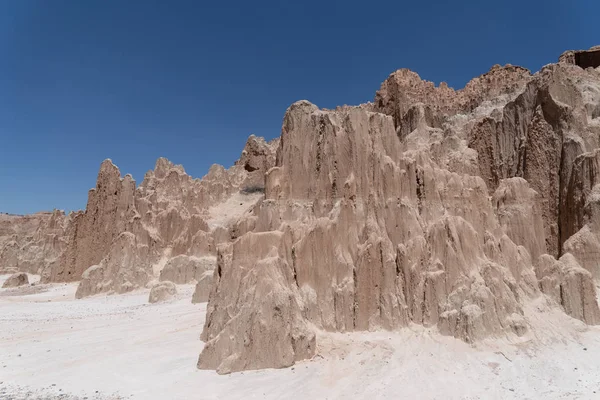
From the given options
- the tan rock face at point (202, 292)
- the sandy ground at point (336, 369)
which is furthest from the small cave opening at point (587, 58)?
the tan rock face at point (202, 292)

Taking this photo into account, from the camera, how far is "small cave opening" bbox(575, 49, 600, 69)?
43.2 meters

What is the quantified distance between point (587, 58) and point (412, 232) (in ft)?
137

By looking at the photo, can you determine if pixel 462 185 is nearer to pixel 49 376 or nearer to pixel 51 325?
pixel 49 376

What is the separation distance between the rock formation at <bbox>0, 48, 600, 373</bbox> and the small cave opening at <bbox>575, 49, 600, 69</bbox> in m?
19.5

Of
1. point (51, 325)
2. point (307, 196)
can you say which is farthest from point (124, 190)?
point (307, 196)

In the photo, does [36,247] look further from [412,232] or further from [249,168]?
[412,232]

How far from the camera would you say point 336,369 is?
11.8 metres

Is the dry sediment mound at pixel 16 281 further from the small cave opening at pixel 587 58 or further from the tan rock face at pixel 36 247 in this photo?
the small cave opening at pixel 587 58

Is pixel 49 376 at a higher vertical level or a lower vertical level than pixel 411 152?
lower

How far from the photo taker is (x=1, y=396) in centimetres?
1096

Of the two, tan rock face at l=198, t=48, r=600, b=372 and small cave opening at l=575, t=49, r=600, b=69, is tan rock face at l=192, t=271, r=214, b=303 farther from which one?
small cave opening at l=575, t=49, r=600, b=69

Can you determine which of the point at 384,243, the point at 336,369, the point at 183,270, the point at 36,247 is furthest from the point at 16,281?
the point at 336,369

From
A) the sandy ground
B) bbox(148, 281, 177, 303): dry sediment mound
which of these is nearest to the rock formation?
bbox(148, 281, 177, 303): dry sediment mound

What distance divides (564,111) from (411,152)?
1197cm
